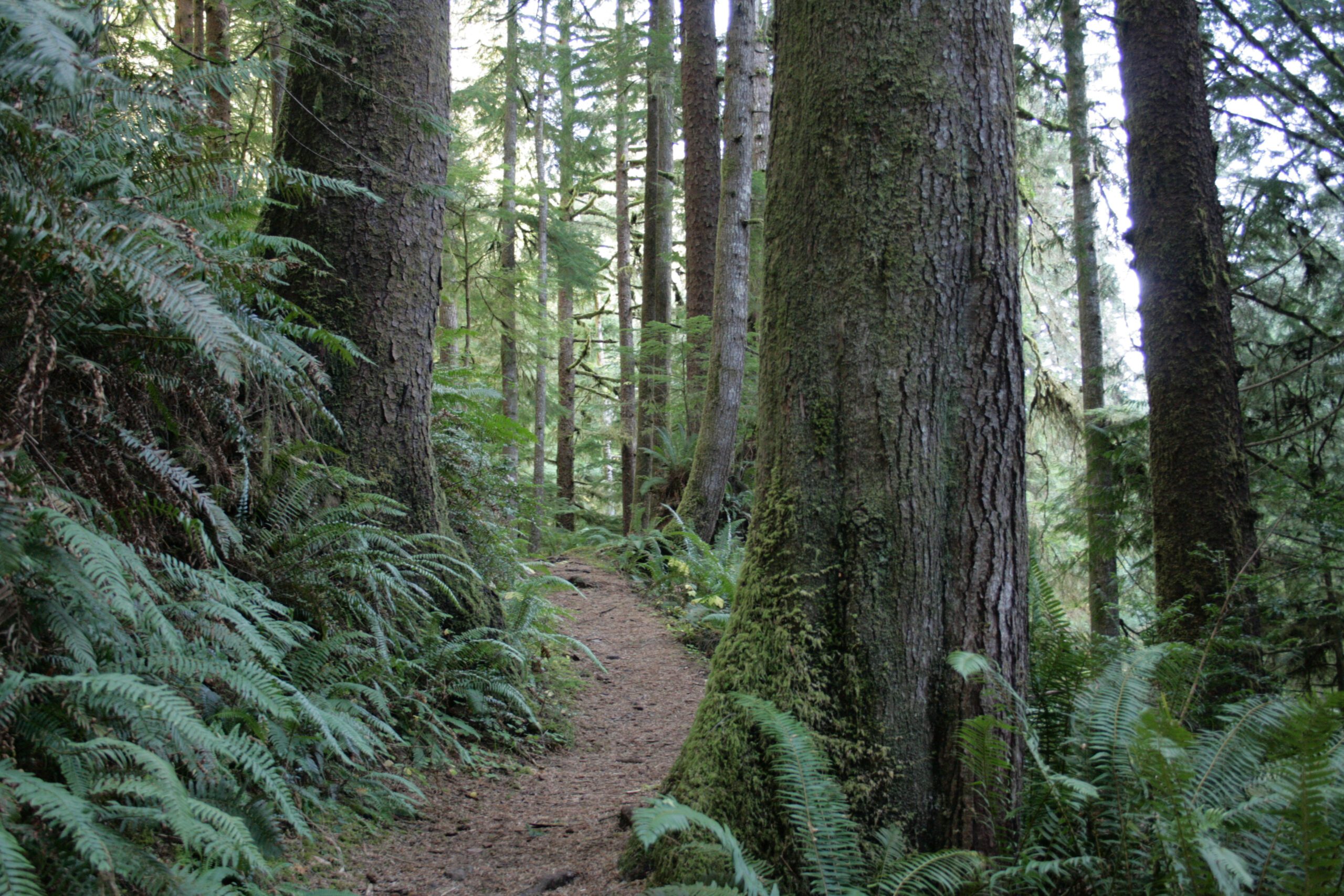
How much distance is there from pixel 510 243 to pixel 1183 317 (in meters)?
9.99

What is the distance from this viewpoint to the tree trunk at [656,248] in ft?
38.8

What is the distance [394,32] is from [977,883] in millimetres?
5169

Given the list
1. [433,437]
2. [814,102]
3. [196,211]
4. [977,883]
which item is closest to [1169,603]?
[977,883]

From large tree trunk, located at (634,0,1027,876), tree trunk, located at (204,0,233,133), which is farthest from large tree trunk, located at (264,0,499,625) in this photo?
large tree trunk, located at (634,0,1027,876)

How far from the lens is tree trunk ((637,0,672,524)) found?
11812 mm

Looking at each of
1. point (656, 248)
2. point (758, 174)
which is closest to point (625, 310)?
point (656, 248)

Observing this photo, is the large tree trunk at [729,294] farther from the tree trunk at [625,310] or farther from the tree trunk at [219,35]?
the tree trunk at [625,310]

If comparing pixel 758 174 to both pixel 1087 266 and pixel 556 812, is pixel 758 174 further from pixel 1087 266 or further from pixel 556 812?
pixel 556 812

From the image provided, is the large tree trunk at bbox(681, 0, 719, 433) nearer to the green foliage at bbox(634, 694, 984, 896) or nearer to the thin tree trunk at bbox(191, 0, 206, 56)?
the thin tree trunk at bbox(191, 0, 206, 56)

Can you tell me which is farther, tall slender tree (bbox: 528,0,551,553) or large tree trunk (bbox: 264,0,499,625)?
tall slender tree (bbox: 528,0,551,553)

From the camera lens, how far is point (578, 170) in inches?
667

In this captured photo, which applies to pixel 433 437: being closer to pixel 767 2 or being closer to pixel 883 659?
pixel 883 659

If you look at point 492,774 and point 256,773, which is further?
point 492,774

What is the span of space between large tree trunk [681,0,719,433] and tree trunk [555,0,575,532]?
3.45m
